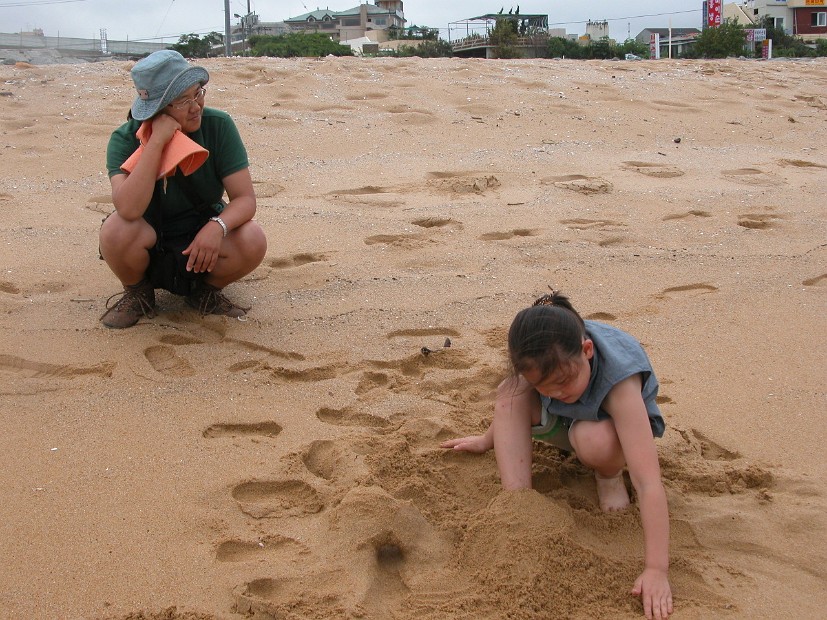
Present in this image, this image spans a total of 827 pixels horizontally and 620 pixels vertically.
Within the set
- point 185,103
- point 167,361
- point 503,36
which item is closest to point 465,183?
point 185,103

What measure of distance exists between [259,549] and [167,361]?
3.86 feet

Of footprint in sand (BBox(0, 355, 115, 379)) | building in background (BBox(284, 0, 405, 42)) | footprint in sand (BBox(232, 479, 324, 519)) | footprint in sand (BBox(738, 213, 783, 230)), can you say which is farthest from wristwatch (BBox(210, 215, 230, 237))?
building in background (BBox(284, 0, 405, 42))

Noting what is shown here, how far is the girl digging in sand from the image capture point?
1.86m

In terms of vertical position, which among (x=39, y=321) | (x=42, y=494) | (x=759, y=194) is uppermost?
(x=759, y=194)

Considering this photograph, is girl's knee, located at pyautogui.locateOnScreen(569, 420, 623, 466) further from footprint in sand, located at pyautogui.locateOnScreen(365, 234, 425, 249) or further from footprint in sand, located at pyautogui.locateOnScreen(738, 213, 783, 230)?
footprint in sand, located at pyautogui.locateOnScreen(738, 213, 783, 230)

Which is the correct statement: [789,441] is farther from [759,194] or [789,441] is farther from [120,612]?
[759,194]

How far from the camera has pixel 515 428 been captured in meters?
2.21

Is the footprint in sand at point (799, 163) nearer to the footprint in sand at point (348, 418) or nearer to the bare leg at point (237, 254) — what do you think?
the bare leg at point (237, 254)

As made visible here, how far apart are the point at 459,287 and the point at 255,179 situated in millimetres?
1994

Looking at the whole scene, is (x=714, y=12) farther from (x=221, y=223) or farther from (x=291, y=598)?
(x=291, y=598)

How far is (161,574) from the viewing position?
185 centimetres

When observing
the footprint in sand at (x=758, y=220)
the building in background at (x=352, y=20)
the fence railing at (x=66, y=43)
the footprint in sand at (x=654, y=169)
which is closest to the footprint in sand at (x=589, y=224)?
the footprint in sand at (x=758, y=220)

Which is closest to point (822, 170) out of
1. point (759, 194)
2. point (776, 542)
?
point (759, 194)

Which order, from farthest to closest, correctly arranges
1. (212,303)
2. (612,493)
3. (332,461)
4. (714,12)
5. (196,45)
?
(714,12), (196,45), (212,303), (332,461), (612,493)
